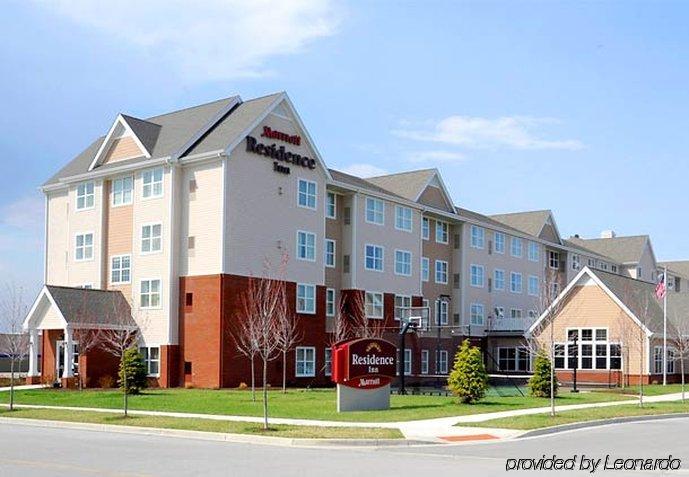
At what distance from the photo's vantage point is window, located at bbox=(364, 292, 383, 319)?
182ft

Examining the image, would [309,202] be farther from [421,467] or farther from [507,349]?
[421,467]

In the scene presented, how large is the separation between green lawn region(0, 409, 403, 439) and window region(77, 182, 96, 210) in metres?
23.1

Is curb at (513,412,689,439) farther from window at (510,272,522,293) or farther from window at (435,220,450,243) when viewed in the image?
window at (510,272,522,293)

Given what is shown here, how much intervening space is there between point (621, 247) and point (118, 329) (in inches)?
2244

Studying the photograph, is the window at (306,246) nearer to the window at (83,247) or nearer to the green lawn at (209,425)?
the window at (83,247)

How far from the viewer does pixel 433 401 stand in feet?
108

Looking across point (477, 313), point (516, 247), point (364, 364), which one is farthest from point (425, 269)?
point (364, 364)

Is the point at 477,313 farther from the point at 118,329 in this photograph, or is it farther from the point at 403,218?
the point at 118,329

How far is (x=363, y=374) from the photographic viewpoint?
29500 mm

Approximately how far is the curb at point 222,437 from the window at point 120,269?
71.9 feet

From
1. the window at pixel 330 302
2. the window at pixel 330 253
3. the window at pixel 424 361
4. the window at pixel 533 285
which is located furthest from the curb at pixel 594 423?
the window at pixel 533 285

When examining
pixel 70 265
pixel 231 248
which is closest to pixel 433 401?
pixel 231 248

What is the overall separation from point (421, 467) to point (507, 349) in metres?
53.8

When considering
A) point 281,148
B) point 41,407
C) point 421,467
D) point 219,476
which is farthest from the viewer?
Answer: point 281,148
